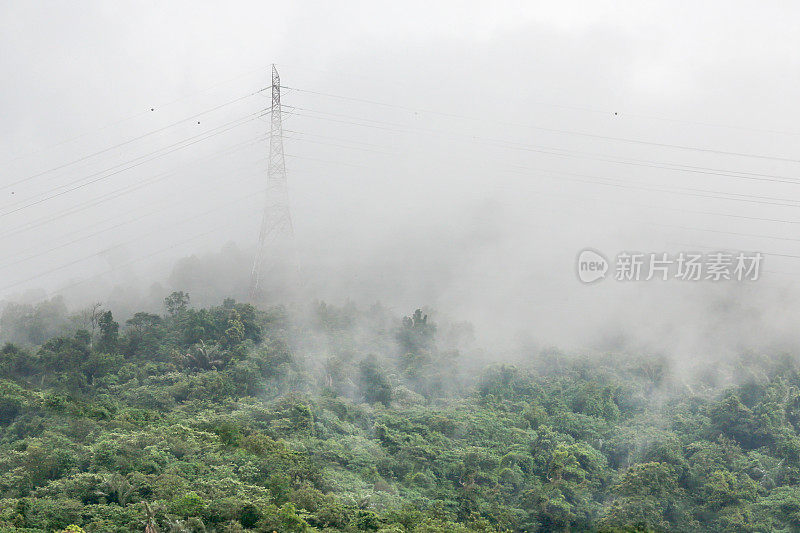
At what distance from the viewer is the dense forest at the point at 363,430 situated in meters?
32.4

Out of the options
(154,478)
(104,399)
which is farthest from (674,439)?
(104,399)

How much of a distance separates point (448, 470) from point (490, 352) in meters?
20.4

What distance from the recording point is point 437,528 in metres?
30.6

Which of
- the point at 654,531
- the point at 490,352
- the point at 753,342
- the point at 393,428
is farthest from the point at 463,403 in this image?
the point at 753,342

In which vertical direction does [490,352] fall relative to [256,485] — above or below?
above

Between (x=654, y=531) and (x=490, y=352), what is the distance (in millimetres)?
25322

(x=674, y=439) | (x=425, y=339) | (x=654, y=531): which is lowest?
(x=654, y=531)

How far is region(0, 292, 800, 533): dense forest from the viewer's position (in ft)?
106

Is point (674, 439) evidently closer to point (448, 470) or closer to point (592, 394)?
point (592, 394)

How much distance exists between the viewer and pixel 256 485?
33.1 meters

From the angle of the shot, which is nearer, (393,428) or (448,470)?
(448,470)

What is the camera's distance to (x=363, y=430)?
45188mm

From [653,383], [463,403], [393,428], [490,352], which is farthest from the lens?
[490,352]

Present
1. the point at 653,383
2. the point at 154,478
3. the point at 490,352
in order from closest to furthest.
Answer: the point at 154,478 → the point at 653,383 → the point at 490,352
